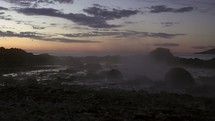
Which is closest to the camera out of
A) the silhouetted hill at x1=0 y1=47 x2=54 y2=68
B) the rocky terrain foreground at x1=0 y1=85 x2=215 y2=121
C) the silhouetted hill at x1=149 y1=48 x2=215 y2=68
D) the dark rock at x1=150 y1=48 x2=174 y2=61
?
the rocky terrain foreground at x1=0 y1=85 x2=215 y2=121

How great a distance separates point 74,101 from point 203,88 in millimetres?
13560

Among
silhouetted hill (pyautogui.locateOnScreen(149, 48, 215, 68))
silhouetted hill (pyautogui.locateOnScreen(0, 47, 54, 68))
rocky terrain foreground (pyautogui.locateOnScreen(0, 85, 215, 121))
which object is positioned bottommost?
silhouetted hill (pyautogui.locateOnScreen(149, 48, 215, 68))

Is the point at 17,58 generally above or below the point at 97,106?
below

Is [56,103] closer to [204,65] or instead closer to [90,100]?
[90,100]

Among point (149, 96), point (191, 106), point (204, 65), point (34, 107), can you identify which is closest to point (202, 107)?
point (191, 106)

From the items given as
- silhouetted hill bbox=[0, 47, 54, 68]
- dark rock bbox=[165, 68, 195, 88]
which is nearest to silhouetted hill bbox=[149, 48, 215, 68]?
silhouetted hill bbox=[0, 47, 54, 68]

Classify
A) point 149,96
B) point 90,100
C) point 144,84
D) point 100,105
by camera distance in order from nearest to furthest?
point 100,105
point 90,100
point 149,96
point 144,84

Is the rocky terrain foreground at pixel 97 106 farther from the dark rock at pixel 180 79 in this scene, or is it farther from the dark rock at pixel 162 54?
the dark rock at pixel 162 54

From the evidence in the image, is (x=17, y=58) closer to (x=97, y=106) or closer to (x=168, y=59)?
(x=168, y=59)

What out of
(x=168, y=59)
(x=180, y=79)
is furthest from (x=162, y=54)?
(x=180, y=79)

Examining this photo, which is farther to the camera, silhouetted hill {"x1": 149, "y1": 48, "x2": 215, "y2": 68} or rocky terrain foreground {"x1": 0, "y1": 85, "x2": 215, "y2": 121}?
silhouetted hill {"x1": 149, "y1": 48, "x2": 215, "y2": 68}

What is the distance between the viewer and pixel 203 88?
29.9 meters

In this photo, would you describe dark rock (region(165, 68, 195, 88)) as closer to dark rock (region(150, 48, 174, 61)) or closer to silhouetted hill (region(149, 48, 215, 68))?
silhouetted hill (region(149, 48, 215, 68))

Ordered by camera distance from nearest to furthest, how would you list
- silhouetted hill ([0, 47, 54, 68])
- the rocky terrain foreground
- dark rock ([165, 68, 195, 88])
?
1. the rocky terrain foreground
2. dark rock ([165, 68, 195, 88])
3. silhouetted hill ([0, 47, 54, 68])
